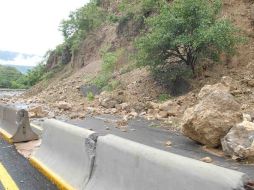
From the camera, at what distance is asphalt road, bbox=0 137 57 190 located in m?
7.04

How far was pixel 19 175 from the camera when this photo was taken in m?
7.85

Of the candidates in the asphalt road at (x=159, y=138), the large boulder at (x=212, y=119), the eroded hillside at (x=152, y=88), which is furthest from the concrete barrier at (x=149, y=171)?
the eroded hillside at (x=152, y=88)

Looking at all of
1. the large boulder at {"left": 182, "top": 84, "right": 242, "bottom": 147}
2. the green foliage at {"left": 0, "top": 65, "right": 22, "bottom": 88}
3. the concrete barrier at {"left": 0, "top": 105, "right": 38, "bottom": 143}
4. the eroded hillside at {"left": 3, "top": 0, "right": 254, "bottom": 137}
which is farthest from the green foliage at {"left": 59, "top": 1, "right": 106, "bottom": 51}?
the green foliage at {"left": 0, "top": 65, "right": 22, "bottom": 88}

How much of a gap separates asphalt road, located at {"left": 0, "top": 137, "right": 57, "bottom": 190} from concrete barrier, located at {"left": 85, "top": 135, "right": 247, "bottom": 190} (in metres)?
1.36

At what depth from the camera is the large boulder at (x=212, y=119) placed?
9.66 m

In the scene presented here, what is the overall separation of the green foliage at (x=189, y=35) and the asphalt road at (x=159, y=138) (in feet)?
14.2

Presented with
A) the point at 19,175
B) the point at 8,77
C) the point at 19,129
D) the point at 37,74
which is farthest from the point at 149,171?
the point at 8,77

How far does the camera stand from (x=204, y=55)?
19.1 metres

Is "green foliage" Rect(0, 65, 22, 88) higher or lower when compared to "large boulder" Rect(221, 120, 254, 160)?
higher

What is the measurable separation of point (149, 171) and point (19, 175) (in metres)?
3.75

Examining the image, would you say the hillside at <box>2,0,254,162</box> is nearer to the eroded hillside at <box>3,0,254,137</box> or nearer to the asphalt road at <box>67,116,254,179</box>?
the eroded hillside at <box>3,0,254,137</box>

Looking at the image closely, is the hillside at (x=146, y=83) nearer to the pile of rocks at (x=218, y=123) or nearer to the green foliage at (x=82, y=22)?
the pile of rocks at (x=218, y=123)

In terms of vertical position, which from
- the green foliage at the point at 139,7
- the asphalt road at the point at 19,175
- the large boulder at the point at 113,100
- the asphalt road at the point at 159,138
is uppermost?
the green foliage at the point at 139,7

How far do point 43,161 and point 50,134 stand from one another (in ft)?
1.51
